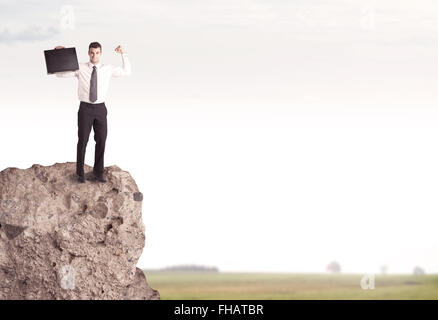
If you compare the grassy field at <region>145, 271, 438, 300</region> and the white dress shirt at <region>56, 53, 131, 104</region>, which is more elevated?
the white dress shirt at <region>56, 53, 131, 104</region>

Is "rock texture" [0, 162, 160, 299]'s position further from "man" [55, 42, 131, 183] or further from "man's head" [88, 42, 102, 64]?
"man's head" [88, 42, 102, 64]

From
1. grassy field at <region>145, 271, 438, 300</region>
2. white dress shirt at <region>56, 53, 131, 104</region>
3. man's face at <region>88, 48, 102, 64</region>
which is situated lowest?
grassy field at <region>145, 271, 438, 300</region>

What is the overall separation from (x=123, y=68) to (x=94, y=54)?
44 cm

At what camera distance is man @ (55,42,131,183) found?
1205 cm

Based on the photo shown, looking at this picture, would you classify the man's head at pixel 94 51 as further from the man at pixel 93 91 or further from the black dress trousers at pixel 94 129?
the black dress trousers at pixel 94 129

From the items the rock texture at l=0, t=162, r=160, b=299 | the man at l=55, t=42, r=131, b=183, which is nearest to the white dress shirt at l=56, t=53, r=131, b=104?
the man at l=55, t=42, r=131, b=183

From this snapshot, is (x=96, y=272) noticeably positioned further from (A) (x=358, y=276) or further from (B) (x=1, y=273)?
(A) (x=358, y=276)

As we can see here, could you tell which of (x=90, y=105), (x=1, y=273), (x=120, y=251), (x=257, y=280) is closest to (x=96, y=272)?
(x=120, y=251)

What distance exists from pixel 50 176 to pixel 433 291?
20.2 ft

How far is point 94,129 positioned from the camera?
483 inches

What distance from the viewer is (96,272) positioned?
12.1m

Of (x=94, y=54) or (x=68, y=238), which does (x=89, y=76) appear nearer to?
(x=94, y=54)
